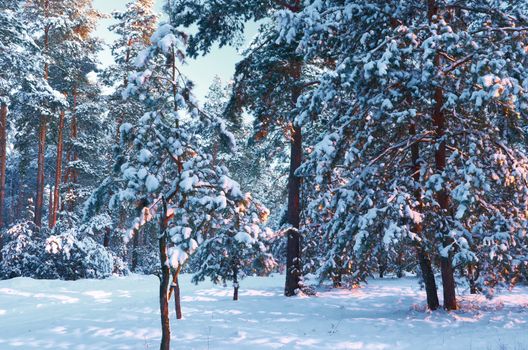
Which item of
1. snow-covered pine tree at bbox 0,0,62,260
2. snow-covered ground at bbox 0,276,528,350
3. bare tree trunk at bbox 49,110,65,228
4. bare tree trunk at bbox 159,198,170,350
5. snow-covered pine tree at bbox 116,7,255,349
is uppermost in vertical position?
snow-covered pine tree at bbox 0,0,62,260

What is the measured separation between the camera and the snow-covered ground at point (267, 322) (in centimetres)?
709

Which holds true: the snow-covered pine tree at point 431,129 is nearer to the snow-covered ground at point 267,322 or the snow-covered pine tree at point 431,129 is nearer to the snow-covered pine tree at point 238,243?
the snow-covered ground at point 267,322

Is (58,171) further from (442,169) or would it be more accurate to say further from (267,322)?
(442,169)

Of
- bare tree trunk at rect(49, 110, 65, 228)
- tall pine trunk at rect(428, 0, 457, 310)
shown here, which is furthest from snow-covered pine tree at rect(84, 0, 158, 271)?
tall pine trunk at rect(428, 0, 457, 310)

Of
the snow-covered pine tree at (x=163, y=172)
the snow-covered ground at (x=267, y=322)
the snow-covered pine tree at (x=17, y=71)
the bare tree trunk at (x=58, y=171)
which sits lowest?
the snow-covered ground at (x=267, y=322)

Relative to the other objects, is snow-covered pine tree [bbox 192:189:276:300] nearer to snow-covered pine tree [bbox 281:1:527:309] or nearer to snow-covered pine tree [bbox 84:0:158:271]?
snow-covered pine tree [bbox 281:1:527:309]

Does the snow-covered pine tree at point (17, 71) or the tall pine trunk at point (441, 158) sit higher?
the snow-covered pine tree at point (17, 71)

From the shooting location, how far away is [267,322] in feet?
29.0

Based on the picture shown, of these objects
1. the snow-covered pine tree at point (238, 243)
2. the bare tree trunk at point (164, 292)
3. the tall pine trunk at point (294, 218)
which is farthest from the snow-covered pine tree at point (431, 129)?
the bare tree trunk at point (164, 292)

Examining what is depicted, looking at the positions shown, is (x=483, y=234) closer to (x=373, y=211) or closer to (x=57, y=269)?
(x=373, y=211)

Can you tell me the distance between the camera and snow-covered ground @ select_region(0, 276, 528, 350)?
7090mm

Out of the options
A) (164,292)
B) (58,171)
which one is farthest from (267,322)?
(58,171)

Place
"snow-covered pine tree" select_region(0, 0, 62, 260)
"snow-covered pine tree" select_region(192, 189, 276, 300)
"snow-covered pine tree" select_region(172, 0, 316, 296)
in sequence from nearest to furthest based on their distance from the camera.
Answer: "snow-covered pine tree" select_region(192, 189, 276, 300) < "snow-covered pine tree" select_region(172, 0, 316, 296) < "snow-covered pine tree" select_region(0, 0, 62, 260)

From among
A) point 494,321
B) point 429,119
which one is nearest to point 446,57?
point 429,119
